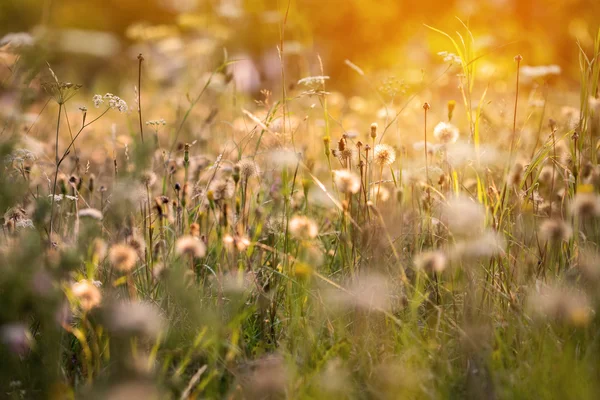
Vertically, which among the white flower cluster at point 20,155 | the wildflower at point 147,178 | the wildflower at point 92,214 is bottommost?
the wildflower at point 92,214

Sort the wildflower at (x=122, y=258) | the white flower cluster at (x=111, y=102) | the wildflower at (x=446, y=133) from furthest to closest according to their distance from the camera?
1. the wildflower at (x=446, y=133)
2. the white flower cluster at (x=111, y=102)
3. the wildflower at (x=122, y=258)

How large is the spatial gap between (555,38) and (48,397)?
13376mm

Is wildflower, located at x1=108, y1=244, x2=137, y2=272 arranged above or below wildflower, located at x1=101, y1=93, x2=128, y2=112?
below

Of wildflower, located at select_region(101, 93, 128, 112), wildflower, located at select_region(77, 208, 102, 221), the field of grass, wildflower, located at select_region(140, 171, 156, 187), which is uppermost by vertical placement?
wildflower, located at select_region(101, 93, 128, 112)

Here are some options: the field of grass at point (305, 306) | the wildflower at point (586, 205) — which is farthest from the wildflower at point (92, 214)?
the wildflower at point (586, 205)

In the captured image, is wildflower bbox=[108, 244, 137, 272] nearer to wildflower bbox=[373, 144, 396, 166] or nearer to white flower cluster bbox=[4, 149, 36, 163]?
white flower cluster bbox=[4, 149, 36, 163]

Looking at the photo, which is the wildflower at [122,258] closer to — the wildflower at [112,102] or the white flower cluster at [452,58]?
the wildflower at [112,102]

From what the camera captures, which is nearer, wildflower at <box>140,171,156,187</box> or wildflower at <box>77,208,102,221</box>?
wildflower at <box>77,208,102,221</box>

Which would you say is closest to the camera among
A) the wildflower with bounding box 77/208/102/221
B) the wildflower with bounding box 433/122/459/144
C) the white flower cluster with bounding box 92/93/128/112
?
the wildflower with bounding box 77/208/102/221

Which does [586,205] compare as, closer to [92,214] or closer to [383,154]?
[383,154]

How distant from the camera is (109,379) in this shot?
1.20 meters

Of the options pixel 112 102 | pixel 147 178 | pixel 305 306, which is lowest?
pixel 305 306

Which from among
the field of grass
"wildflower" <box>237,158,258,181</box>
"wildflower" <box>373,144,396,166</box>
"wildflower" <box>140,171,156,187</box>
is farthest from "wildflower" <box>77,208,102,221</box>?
"wildflower" <box>373,144,396,166</box>

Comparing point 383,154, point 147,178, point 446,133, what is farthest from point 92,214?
point 446,133
